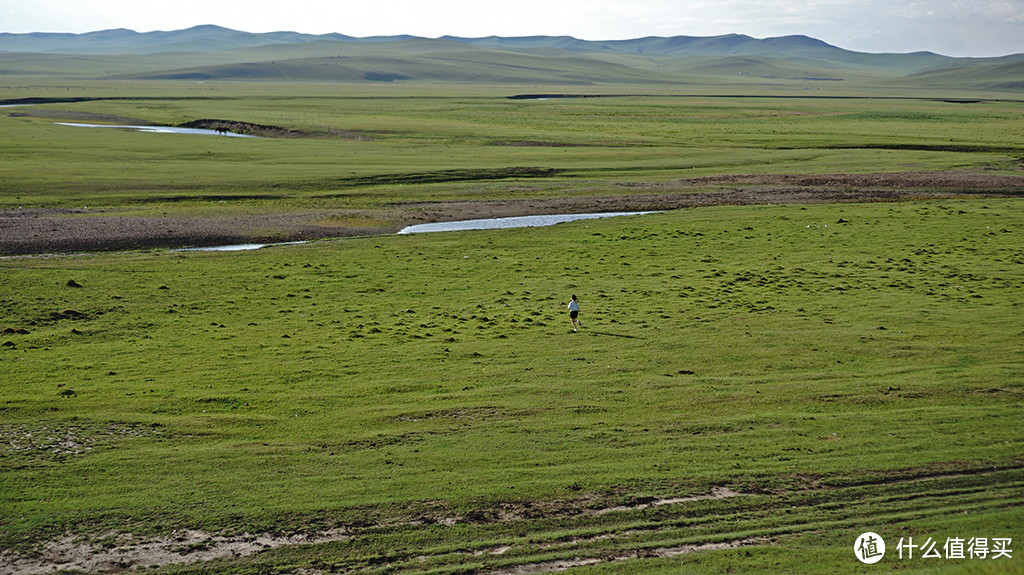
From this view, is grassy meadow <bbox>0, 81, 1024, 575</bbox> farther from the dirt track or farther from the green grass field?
the dirt track

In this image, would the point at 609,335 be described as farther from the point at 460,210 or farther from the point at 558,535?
the point at 460,210

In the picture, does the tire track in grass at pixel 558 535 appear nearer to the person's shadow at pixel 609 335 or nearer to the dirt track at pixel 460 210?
the person's shadow at pixel 609 335

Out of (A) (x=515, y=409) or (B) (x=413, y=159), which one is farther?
(B) (x=413, y=159)

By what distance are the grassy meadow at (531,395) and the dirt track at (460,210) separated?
2.25 meters

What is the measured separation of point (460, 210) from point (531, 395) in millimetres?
35569

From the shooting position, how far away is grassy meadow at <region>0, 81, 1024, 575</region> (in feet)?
52.6

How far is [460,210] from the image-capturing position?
57.4m

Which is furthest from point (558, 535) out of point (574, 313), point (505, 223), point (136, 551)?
point (505, 223)

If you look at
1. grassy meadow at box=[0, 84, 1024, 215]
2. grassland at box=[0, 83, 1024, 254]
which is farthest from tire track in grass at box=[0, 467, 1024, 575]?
grassy meadow at box=[0, 84, 1024, 215]

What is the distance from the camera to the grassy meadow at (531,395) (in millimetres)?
16047

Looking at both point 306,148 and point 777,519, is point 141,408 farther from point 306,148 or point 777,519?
point 306,148

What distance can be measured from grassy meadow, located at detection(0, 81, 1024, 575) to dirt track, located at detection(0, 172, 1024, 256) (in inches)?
88.7

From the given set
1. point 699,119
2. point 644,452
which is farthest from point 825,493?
point 699,119

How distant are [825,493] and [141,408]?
1733cm
